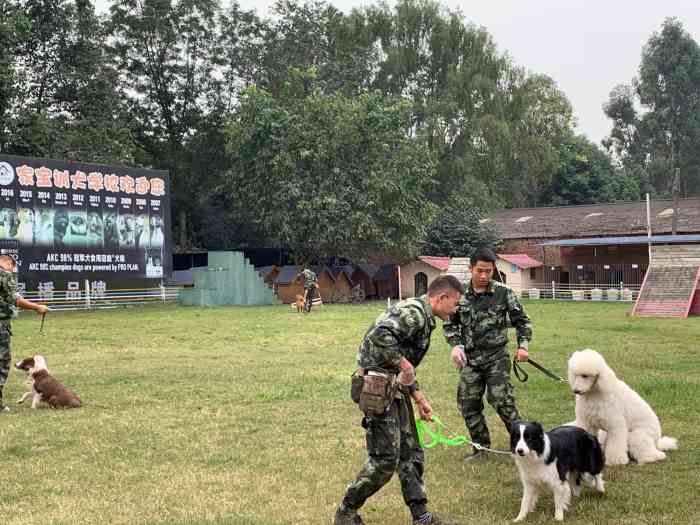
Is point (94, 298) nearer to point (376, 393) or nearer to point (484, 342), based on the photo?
point (484, 342)

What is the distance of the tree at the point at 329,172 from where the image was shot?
3625 centimetres

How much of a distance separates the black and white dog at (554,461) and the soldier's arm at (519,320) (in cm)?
130

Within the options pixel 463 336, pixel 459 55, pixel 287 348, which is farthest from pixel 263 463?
pixel 459 55

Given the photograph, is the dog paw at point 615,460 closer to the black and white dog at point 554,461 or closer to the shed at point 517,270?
the black and white dog at point 554,461

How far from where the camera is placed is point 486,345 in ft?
23.2

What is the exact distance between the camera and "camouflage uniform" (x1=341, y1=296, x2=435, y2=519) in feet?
16.6

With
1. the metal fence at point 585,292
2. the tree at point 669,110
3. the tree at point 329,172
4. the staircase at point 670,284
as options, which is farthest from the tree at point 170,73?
the tree at point 669,110

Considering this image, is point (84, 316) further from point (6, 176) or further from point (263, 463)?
point (263, 463)

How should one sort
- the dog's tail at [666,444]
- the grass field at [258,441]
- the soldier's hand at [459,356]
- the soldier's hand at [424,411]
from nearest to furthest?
the soldier's hand at [424,411] → the grass field at [258,441] → the soldier's hand at [459,356] → the dog's tail at [666,444]

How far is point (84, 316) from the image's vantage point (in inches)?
1037

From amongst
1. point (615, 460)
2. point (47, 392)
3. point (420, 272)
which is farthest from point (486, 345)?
point (420, 272)

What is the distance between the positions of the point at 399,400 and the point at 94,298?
29.2 m

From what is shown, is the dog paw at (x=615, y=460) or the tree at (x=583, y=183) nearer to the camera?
the dog paw at (x=615, y=460)

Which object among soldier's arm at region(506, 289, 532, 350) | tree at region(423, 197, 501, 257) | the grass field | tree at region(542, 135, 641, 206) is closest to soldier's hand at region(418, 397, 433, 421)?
the grass field
